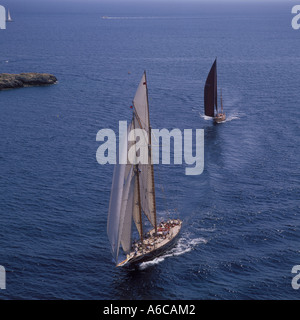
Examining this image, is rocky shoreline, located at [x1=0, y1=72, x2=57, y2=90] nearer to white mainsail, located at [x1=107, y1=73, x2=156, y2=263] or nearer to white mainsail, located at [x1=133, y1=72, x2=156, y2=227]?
white mainsail, located at [x1=133, y1=72, x2=156, y2=227]

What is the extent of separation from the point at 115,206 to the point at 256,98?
106389mm

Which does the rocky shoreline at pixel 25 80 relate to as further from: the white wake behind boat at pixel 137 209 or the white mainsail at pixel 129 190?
the white mainsail at pixel 129 190

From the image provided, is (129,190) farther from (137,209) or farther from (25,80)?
(25,80)

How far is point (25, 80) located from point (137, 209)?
125 metres

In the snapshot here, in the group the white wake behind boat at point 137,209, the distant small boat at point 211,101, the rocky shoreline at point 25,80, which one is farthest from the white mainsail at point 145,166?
the rocky shoreline at point 25,80

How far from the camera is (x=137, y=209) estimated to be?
3349 inches

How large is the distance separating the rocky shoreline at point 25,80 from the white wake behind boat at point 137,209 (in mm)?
117125

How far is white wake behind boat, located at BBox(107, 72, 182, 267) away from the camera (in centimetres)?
7869

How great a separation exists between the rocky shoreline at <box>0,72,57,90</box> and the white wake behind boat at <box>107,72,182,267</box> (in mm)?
117125

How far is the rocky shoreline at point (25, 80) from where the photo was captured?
626ft

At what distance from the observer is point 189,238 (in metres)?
88.9

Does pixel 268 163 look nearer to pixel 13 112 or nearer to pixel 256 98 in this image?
pixel 256 98

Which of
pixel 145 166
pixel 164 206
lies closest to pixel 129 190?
pixel 145 166

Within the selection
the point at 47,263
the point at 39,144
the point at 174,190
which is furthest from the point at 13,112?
the point at 47,263
